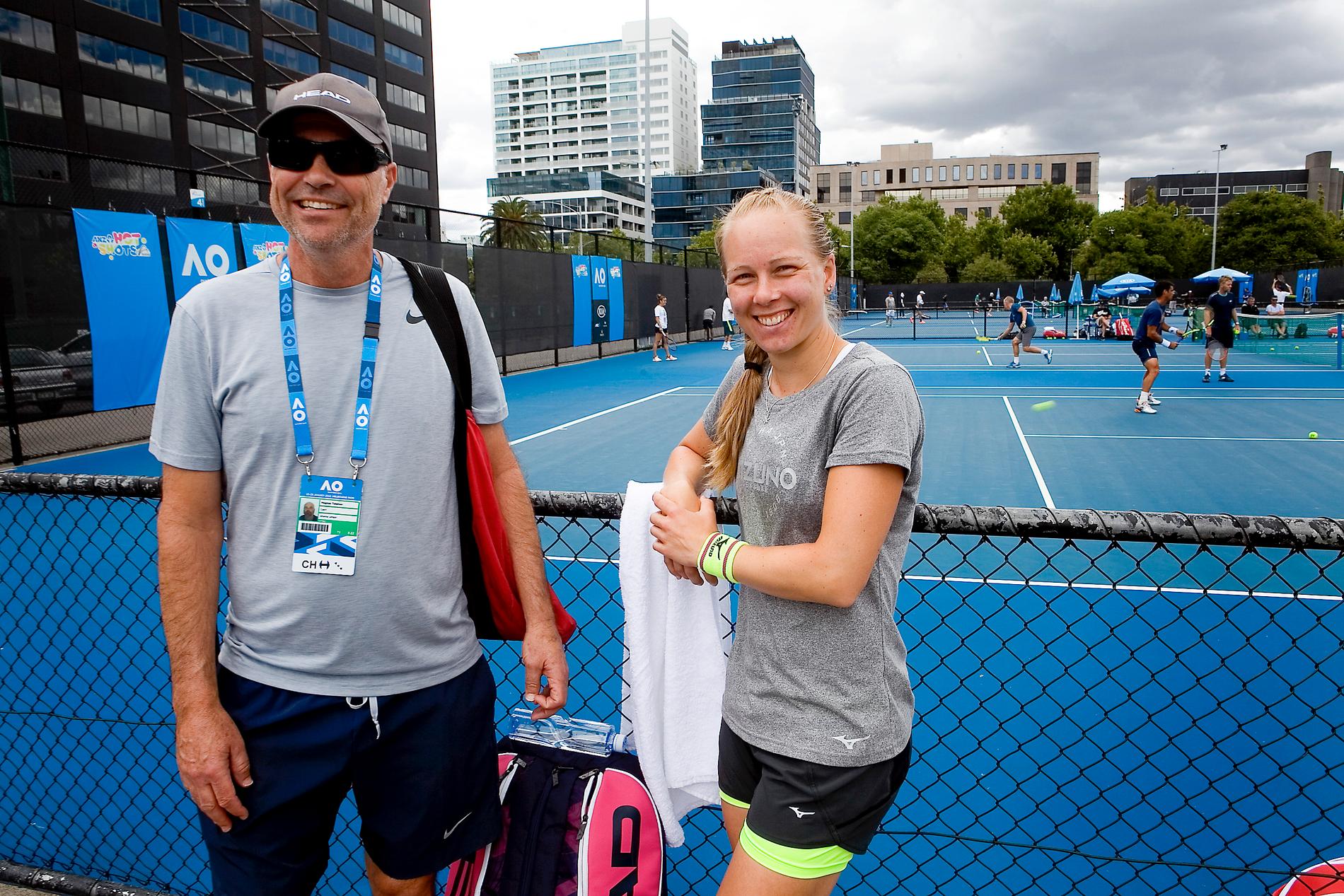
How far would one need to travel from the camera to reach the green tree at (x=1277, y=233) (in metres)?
Result: 64.1

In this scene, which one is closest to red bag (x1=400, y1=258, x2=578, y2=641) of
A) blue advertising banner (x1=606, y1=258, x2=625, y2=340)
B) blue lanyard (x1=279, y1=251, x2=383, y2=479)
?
blue lanyard (x1=279, y1=251, x2=383, y2=479)

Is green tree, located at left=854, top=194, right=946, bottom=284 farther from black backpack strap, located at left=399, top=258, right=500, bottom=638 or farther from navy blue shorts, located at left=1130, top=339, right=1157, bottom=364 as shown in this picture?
black backpack strap, located at left=399, top=258, right=500, bottom=638

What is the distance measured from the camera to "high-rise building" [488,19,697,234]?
15588cm

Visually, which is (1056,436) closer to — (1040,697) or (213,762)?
(1040,697)

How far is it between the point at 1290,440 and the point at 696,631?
11677 mm

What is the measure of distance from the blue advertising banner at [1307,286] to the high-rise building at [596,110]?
10976 centimetres

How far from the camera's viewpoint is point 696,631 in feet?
6.53

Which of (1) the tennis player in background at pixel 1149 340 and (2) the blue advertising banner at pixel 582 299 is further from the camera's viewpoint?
(2) the blue advertising banner at pixel 582 299

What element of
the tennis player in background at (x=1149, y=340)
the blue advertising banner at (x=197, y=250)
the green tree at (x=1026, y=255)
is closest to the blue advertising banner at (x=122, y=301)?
the blue advertising banner at (x=197, y=250)

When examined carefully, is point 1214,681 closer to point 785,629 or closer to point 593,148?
point 785,629

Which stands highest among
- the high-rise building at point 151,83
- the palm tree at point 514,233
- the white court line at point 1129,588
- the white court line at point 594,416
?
the high-rise building at point 151,83

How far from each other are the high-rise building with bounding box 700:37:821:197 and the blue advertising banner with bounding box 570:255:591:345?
430ft

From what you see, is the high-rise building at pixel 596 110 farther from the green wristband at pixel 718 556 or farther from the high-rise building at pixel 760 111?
the green wristband at pixel 718 556

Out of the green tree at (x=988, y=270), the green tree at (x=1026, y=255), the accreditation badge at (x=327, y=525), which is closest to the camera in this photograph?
the accreditation badge at (x=327, y=525)
